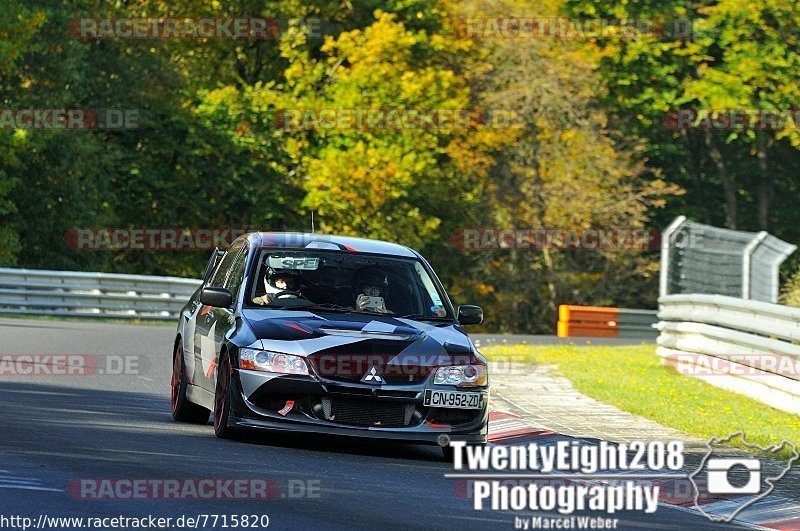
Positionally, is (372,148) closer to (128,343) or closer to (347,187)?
(347,187)

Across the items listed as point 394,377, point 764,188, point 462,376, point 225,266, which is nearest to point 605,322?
point 764,188

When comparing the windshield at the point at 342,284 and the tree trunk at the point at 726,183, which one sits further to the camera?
the tree trunk at the point at 726,183

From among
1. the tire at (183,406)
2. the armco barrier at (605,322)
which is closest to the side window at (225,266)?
the tire at (183,406)

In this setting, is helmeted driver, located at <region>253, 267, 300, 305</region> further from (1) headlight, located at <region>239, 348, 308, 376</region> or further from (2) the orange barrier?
(2) the orange barrier

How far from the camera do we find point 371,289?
13141 millimetres

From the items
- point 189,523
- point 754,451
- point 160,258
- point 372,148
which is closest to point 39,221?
point 160,258

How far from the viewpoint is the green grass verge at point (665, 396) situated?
14984mm

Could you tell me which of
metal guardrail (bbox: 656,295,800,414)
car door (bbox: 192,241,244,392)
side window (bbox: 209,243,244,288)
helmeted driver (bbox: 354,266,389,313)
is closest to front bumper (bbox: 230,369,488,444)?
car door (bbox: 192,241,244,392)

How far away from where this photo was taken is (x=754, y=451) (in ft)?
43.2

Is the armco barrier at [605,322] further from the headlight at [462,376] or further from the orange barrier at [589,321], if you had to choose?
the headlight at [462,376]

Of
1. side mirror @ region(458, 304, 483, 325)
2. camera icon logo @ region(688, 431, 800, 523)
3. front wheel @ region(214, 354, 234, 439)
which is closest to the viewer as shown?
camera icon logo @ region(688, 431, 800, 523)

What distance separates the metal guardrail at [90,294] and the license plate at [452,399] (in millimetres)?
25549

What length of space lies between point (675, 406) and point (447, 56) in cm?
3903

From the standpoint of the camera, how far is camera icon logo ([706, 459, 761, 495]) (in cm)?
1106
